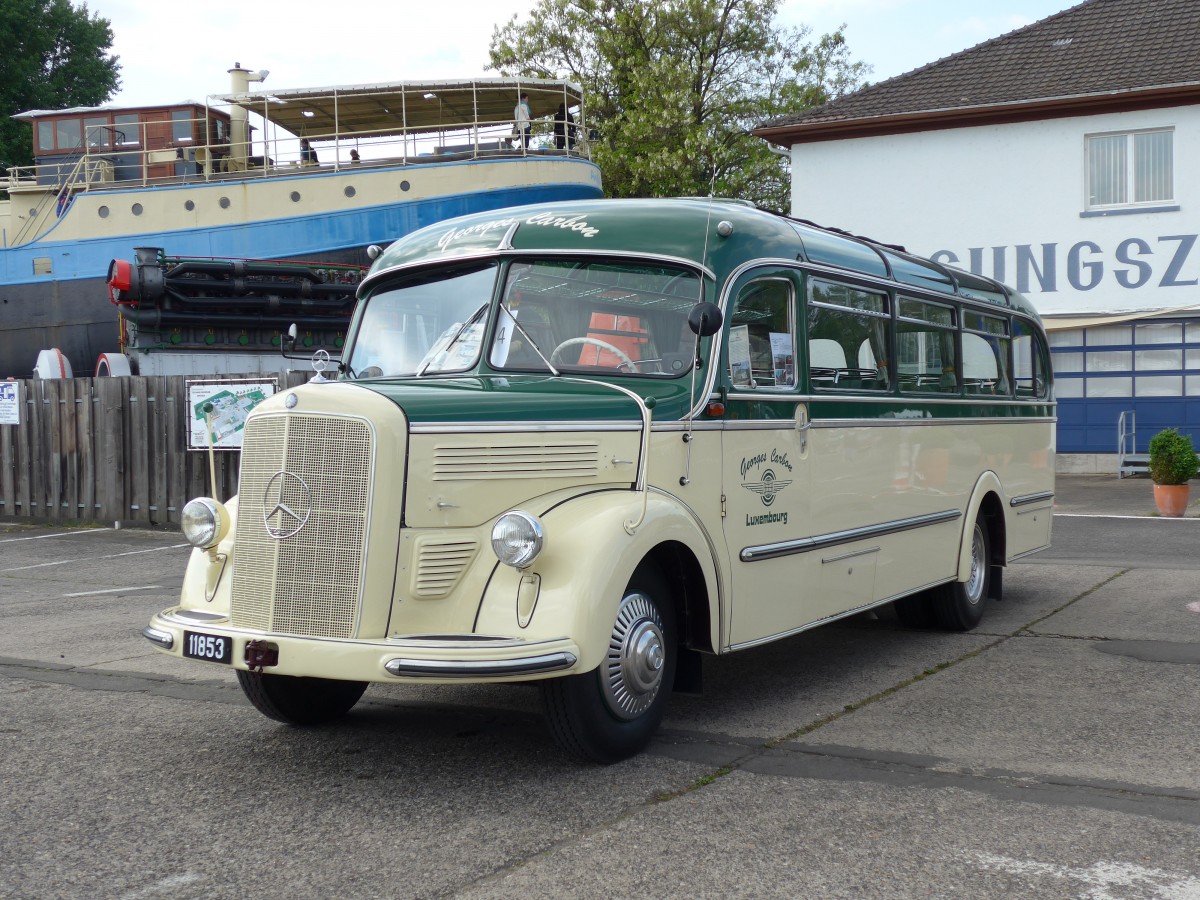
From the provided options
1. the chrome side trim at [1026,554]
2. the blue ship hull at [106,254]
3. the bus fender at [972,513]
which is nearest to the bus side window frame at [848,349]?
the bus fender at [972,513]

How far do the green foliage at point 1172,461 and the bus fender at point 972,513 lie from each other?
733 centimetres

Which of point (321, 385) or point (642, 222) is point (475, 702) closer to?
point (321, 385)

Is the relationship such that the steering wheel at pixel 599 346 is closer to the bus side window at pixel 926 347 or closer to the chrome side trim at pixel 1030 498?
the bus side window at pixel 926 347

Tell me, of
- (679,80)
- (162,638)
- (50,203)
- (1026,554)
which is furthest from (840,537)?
(679,80)

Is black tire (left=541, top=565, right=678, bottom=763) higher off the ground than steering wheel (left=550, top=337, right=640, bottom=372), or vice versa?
steering wheel (left=550, top=337, right=640, bottom=372)

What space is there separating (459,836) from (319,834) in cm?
51

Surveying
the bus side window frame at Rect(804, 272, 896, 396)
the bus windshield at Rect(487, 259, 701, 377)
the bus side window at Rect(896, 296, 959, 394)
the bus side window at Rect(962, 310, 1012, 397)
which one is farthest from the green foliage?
the bus windshield at Rect(487, 259, 701, 377)

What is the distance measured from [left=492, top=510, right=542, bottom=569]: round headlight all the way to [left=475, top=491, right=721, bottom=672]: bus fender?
0.32ft

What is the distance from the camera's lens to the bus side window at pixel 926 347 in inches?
318

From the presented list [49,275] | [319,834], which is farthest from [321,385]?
[49,275]

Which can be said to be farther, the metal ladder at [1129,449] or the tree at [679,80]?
the tree at [679,80]

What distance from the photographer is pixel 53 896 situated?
392 cm

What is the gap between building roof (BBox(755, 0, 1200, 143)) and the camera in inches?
821

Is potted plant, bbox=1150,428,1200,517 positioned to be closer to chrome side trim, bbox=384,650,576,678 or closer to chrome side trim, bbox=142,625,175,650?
chrome side trim, bbox=384,650,576,678
